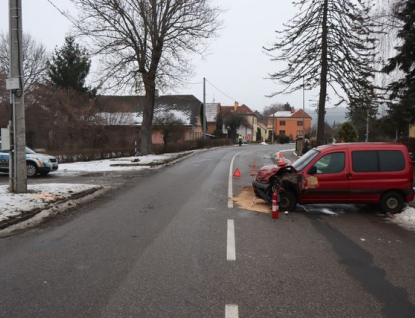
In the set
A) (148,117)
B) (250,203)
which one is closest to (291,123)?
(148,117)

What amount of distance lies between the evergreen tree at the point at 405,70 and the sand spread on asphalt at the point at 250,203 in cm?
960

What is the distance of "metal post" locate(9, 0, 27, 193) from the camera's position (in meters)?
10.2

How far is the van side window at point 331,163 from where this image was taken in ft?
30.8

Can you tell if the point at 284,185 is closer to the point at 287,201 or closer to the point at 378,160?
the point at 287,201

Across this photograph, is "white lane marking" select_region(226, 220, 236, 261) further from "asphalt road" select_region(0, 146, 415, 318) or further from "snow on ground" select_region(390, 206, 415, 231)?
"snow on ground" select_region(390, 206, 415, 231)

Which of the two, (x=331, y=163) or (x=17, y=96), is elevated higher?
(x=17, y=96)

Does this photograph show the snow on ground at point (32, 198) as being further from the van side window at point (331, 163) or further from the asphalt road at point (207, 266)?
the van side window at point (331, 163)

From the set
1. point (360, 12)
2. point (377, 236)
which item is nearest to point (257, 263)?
point (377, 236)

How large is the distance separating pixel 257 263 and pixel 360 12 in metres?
19.2

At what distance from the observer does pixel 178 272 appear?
5.00 m

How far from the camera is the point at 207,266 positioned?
5.24 meters

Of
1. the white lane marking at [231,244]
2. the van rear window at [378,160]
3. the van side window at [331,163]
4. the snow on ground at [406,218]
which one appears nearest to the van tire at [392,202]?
the snow on ground at [406,218]

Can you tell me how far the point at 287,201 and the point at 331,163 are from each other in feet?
4.57

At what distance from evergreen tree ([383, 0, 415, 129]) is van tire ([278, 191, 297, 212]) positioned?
1052 centimetres
